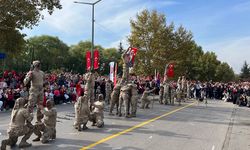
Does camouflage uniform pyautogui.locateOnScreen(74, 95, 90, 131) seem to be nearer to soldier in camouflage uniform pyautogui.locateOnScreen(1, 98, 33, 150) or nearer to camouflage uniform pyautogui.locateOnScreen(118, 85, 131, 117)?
soldier in camouflage uniform pyautogui.locateOnScreen(1, 98, 33, 150)

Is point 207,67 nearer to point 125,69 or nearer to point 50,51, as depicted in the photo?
point 50,51

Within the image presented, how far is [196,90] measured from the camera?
42531 mm

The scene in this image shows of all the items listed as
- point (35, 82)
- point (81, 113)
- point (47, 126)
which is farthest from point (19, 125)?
point (81, 113)

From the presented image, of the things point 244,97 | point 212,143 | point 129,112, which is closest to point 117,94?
point 129,112

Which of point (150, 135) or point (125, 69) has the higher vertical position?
point (125, 69)

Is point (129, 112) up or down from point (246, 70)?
down

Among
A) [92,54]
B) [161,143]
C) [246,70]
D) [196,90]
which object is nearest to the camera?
[161,143]

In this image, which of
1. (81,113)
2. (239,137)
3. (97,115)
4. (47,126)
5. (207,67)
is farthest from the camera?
(207,67)

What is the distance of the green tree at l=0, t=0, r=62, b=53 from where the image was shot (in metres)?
29.5

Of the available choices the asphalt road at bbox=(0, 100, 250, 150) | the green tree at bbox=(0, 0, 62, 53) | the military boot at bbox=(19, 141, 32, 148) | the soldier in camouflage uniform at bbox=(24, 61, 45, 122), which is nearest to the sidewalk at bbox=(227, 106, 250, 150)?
the asphalt road at bbox=(0, 100, 250, 150)

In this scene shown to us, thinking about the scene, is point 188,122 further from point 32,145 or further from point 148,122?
point 32,145

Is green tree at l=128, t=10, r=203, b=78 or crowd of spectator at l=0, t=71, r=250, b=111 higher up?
green tree at l=128, t=10, r=203, b=78

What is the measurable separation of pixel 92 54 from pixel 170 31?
27.8m

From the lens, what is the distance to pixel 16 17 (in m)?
30.3
